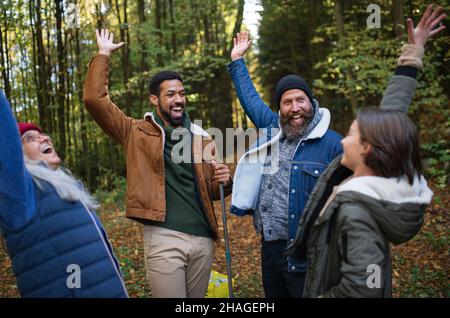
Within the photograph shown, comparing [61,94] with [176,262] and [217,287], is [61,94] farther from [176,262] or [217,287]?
[176,262]

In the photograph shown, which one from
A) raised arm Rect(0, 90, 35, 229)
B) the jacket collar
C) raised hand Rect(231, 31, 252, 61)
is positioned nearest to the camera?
raised arm Rect(0, 90, 35, 229)

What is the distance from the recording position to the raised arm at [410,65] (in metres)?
2.87

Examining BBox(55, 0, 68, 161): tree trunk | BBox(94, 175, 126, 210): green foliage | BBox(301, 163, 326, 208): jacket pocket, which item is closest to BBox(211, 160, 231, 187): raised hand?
BBox(301, 163, 326, 208): jacket pocket

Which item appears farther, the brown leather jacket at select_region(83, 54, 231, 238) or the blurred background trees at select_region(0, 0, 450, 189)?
the blurred background trees at select_region(0, 0, 450, 189)

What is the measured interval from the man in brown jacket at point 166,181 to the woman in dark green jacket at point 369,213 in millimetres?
1229

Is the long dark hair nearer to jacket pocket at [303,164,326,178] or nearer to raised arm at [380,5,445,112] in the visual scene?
raised arm at [380,5,445,112]

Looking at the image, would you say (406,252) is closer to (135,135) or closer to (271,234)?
(271,234)

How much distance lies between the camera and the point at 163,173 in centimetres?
349

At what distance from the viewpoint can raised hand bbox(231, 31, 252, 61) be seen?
4059 millimetres

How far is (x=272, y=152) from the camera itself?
357cm

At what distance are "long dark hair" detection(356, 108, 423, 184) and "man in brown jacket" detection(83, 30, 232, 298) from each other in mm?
1653

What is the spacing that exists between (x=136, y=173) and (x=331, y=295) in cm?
194

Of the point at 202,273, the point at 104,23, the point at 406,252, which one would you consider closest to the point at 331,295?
the point at 202,273

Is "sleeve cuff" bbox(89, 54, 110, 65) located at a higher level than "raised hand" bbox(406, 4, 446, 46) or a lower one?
lower
